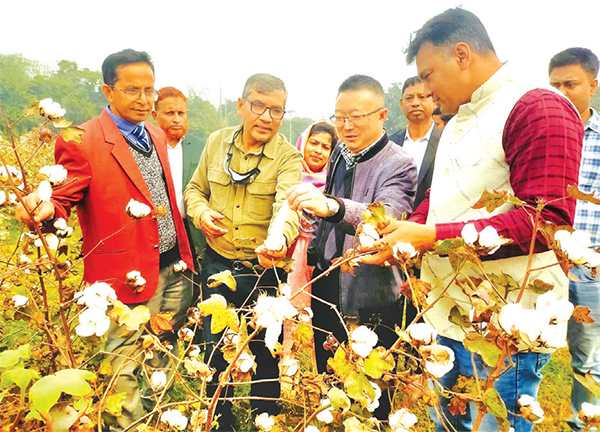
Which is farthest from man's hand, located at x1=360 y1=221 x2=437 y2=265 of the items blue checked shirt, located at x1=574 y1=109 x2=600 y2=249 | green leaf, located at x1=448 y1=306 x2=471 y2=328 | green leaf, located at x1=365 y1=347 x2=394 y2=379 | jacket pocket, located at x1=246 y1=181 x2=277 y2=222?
blue checked shirt, located at x1=574 y1=109 x2=600 y2=249

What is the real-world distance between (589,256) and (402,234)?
0.44m

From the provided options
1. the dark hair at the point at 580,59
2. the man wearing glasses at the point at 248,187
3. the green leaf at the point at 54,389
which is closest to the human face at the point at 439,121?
the dark hair at the point at 580,59

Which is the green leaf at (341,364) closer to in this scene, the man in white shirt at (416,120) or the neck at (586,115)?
the man in white shirt at (416,120)

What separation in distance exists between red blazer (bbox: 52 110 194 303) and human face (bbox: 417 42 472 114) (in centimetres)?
121

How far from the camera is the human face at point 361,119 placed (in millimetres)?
1803

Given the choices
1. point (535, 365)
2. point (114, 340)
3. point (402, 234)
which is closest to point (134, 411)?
point (114, 340)

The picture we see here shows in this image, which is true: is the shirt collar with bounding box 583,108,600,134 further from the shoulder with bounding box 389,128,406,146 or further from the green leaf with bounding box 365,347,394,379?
the green leaf with bounding box 365,347,394,379

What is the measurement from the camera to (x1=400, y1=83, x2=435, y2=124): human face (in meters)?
2.40

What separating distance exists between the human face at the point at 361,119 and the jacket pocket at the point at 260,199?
433 millimetres

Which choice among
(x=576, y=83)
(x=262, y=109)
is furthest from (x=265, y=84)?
(x=576, y=83)

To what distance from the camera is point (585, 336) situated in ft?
6.54

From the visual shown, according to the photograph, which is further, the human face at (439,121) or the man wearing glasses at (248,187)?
the human face at (439,121)

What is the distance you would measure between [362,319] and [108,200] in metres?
1.27

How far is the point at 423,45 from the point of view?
1277mm
